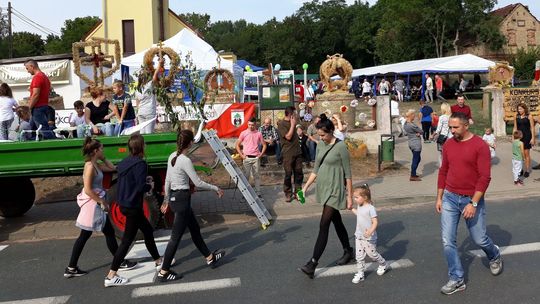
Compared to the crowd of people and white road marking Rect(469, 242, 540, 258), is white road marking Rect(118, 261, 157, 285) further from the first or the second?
white road marking Rect(469, 242, 540, 258)

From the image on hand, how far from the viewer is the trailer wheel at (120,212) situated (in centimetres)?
744

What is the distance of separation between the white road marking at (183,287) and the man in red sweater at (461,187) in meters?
2.13

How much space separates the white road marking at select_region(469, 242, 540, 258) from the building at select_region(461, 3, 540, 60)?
172ft

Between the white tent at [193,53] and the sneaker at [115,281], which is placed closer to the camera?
the sneaker at [115,281]

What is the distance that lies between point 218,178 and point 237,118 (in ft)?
10.7

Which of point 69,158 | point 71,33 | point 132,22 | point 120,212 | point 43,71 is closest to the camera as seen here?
point 120,212

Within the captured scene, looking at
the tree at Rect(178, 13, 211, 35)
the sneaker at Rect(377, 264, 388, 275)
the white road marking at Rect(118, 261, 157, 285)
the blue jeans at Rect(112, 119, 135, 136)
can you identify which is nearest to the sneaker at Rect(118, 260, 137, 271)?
the white road marking at Rect(118, 261, 157, 285)

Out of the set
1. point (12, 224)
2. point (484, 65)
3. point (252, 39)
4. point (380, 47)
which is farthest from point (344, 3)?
point (12, 224)

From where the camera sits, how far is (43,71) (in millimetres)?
23844

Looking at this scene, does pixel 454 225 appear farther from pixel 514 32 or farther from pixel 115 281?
pixel 514 32

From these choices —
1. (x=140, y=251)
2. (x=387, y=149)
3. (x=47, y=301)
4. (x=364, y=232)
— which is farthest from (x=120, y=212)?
(x=387, y=149)

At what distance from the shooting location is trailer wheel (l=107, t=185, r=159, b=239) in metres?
7.44

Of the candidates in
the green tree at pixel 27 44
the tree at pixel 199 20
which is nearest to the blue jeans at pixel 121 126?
the green tree at pixel 27 44

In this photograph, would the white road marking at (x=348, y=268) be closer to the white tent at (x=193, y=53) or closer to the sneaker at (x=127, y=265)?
the sneaker at (x=127, y=265)
